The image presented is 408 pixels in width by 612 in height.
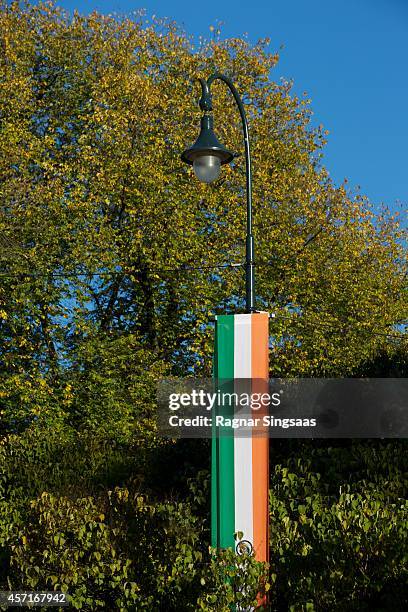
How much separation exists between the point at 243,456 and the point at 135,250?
43.1 ft

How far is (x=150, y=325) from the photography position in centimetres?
→ 2133

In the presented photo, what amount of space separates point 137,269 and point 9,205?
3.53 m

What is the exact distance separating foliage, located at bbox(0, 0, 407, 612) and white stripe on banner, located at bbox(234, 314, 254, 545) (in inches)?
103

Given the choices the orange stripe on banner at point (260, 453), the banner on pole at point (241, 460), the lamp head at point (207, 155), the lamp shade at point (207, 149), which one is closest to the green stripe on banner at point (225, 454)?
the banner on pole at point (241, 460)

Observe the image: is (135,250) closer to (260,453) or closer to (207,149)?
(207,149)

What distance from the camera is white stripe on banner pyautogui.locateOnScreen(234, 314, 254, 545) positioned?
7.42m

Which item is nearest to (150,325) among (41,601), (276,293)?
(276,293)

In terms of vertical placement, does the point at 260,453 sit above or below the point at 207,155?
below

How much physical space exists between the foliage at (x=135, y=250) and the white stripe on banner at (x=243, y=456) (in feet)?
8.55

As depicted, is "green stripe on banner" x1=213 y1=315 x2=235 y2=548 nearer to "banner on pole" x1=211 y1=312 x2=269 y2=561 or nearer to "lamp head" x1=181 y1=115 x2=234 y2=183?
"banner on pole" x1=211 y1=312 x2=269 y2=561

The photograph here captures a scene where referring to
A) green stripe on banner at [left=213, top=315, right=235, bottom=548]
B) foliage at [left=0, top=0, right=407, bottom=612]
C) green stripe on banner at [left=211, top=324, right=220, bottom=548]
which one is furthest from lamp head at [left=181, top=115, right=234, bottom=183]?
foliage at [left=0, top=0, right=407, bottom=612]

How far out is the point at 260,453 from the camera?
7512 millimetres

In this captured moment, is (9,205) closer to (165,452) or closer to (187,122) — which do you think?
(187,122)

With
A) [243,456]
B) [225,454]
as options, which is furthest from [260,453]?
[225,454]
